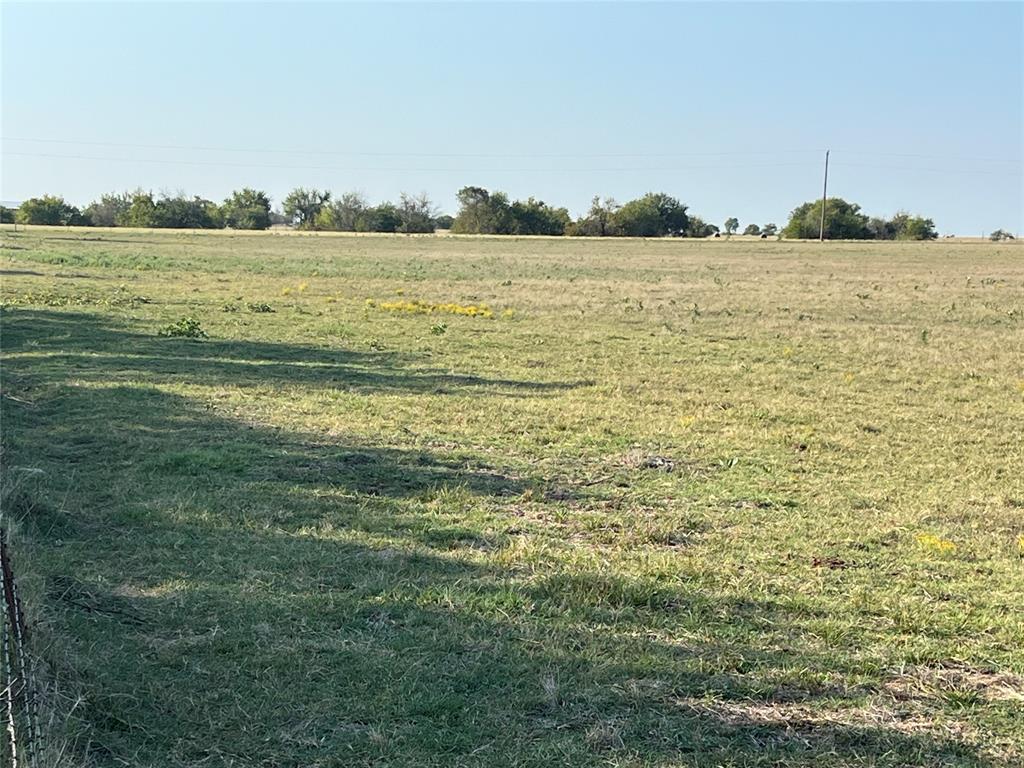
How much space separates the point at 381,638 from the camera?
180 inches

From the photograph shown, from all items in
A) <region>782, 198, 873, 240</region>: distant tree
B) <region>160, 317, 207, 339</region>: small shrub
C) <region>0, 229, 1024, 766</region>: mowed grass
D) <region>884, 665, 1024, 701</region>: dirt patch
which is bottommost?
<region>884, 665, 1024, 701</region>: dirt patch

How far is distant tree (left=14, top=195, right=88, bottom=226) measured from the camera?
350 feet

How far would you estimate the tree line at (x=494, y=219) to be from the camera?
104688 mm

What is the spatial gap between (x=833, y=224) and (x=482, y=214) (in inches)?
1598

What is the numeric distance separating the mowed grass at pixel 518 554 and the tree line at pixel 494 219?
305 feet

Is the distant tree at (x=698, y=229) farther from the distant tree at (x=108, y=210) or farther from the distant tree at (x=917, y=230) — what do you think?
the distant tree at (x=108, y=210)

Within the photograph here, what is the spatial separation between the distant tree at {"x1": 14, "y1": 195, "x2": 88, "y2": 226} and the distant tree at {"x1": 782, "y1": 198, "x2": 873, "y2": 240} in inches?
3411

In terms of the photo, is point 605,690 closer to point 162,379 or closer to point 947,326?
point 162,379

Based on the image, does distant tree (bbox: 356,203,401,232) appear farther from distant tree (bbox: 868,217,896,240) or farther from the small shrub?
the small shrub

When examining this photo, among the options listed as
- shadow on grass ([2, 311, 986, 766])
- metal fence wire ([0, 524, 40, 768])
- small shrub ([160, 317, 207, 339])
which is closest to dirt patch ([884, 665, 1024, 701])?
shadow on grass ([2, 311, 986, 766])

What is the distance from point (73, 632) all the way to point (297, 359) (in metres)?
9.63

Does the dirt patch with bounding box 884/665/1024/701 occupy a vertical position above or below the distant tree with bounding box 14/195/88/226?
below

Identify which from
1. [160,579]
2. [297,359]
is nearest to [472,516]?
[160,579]

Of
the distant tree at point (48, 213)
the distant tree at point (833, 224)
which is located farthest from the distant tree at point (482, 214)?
the distant tree at point (48, 213)
